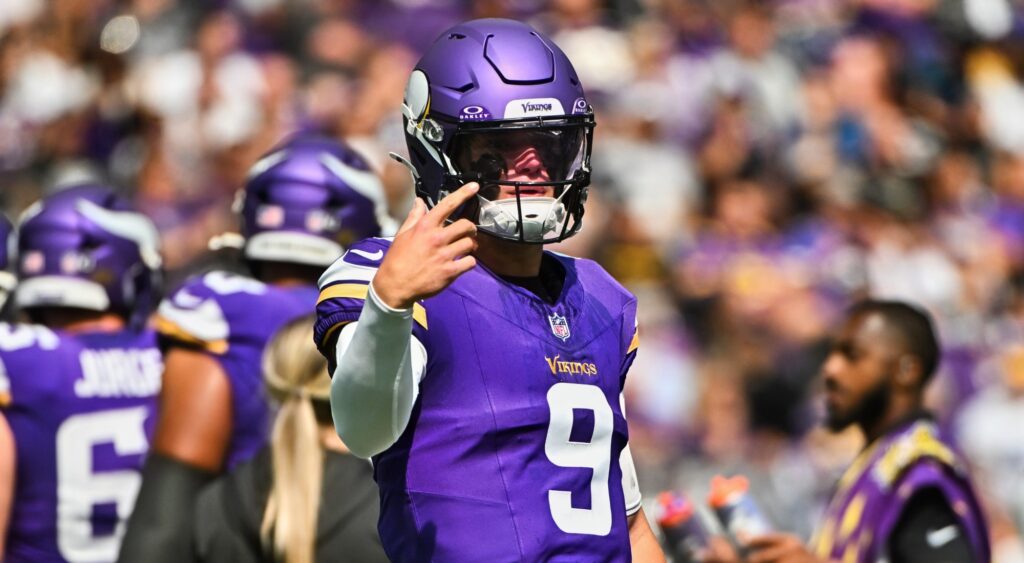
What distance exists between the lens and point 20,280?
18.8 ft

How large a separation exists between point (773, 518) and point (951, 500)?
3.64 m

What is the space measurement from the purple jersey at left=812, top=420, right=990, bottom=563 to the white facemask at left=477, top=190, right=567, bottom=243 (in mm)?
2472

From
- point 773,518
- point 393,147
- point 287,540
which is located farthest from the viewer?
point 393,147

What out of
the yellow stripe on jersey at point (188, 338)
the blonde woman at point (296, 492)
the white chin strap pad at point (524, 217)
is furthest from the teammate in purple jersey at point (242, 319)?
the white chin strap pad at point (524, 217)

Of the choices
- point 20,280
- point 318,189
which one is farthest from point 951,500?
point 20,280

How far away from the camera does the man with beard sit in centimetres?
541

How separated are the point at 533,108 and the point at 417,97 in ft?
0.87

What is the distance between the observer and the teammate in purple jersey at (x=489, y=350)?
10.7 ft

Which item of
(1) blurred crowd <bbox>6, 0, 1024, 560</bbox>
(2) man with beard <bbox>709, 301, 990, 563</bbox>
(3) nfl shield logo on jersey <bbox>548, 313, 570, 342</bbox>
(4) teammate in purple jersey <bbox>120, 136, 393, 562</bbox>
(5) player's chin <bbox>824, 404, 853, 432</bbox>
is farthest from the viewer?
(1) blurred crowd <bbox>6, 0, 1024, 560</bbox>

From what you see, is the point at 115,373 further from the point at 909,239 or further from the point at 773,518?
the point at 909,239

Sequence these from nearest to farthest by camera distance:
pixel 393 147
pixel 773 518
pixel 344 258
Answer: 1. pixel 344 258
2. pixel 773 518
3. pixel 393 147

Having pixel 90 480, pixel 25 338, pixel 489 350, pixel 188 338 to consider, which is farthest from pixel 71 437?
pixel 489 350

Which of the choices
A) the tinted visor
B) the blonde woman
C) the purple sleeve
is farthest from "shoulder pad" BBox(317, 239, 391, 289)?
the blonde woman

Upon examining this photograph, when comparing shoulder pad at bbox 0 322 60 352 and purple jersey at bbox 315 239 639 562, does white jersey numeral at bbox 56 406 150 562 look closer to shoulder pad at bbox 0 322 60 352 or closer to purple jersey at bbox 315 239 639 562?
shoulder pad at bbox 0 322 60 352
